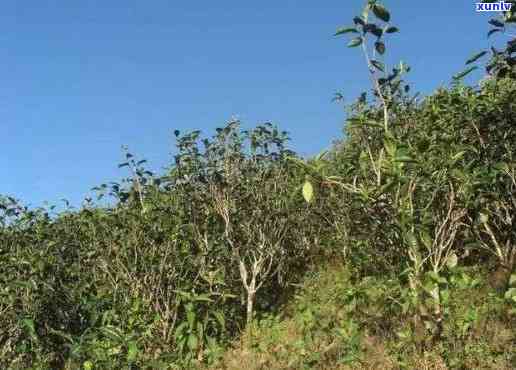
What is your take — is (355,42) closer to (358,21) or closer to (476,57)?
(358,21)

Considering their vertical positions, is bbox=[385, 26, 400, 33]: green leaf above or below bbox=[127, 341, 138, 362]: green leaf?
above

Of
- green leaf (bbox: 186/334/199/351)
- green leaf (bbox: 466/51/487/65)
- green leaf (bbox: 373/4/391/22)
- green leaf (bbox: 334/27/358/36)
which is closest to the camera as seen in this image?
green leaf (bbox: 466/51/487/65)

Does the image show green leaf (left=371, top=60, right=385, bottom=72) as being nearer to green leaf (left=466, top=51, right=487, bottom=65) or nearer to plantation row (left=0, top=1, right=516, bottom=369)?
plantation row (left=0, top=1, right=516, bottom=369)

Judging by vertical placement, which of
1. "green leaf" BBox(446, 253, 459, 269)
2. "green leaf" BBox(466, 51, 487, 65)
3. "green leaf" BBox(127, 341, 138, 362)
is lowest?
"green leaf" BBox(127, 341, 138, 362)

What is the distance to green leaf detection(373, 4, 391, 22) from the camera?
169 inches

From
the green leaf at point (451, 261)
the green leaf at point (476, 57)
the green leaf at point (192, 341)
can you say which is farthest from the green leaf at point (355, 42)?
the green leaf at point (192, 341)

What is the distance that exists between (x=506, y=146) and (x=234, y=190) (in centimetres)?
389

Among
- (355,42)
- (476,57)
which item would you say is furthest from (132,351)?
(476,57)

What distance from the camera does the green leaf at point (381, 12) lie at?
14.1 ft

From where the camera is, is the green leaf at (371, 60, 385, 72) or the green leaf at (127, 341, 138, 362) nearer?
the green leaf at (371, 60, 385, 72)

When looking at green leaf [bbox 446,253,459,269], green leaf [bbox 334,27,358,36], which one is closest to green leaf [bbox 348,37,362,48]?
green leaf [bbox 334,27,358,36]

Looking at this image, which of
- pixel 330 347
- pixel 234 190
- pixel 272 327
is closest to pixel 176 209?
pixel 234 190

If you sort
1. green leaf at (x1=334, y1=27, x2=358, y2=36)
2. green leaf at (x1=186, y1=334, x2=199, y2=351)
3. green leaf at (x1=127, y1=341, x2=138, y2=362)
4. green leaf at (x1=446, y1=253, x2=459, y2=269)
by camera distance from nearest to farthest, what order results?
green leaf at (x1=334, y1=27, x2=358, y2=36)
green leaf at (x1=446, y1=253, x2=459, y2=269)
green leaf at (x1=127, y1=341, x2=138, y2=362)
green leaf at (x1=186, y1=334, x2=199, y2=351)

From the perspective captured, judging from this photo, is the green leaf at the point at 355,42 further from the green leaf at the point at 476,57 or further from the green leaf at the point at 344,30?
the green leaf at the point at 476,57
